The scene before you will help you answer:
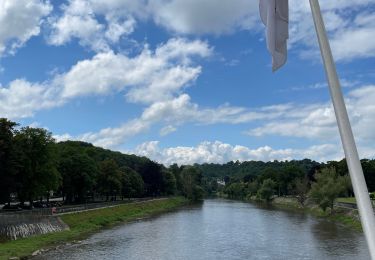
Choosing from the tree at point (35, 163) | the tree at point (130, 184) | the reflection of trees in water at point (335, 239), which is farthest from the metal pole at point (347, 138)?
the tree at point (130, 184)

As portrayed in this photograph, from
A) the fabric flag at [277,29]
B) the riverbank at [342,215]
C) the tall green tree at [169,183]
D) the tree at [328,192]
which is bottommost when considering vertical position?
the fabric flag at [277,29]

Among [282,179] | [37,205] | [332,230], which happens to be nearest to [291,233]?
[332,230]

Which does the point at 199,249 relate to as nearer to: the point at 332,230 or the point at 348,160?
the point at 332,230

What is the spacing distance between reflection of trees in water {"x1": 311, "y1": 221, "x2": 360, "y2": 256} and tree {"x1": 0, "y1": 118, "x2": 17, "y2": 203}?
39691mm

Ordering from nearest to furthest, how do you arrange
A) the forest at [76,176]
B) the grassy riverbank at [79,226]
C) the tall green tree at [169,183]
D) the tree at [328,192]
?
the grassy riverbank at [79,226], the forest at [76,176], the tree at [328,192], the tall green tree at [169,183]

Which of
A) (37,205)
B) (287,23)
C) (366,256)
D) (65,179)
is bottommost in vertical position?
(366,256)

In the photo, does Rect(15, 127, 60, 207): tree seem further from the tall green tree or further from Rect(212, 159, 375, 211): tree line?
the tall green tree

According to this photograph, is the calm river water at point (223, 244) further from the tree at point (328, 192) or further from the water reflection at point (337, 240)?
the tree at point (328, 192)

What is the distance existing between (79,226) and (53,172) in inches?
600

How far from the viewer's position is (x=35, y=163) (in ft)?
242

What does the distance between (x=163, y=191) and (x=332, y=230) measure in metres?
131

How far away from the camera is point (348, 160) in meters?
5.63

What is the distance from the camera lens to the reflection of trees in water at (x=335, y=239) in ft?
143

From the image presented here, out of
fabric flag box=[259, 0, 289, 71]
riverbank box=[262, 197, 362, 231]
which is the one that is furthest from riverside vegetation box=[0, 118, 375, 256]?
fabric flag box=[259, 0, 289, 71]
